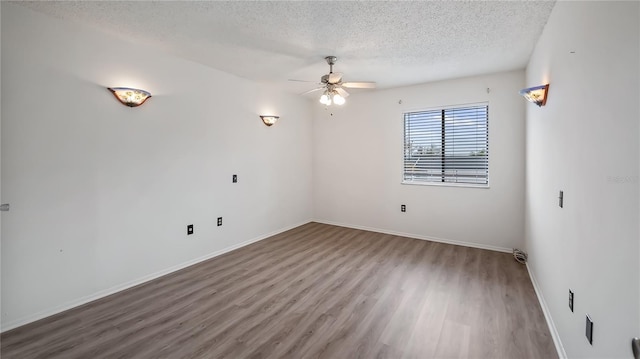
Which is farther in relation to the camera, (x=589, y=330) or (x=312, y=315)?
(x=312, y=315)

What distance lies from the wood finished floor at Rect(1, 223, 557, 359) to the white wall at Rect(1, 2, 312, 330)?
325mm

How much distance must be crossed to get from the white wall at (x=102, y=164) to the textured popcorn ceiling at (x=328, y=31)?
0.32 m

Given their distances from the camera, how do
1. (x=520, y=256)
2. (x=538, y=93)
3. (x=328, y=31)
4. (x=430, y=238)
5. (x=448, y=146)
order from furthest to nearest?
(x=430, y=238), (x=448, y=146), (x=520, y=256), (x=328, y=31), (x=538, y=93)

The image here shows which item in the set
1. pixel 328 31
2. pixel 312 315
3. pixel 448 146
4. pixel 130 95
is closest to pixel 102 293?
pixel 130 95

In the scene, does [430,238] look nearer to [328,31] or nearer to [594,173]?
[594,173]

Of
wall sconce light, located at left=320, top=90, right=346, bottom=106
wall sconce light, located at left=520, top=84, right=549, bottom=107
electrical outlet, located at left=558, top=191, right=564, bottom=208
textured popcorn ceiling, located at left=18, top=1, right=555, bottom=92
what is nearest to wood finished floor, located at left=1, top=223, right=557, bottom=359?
electrical outlet, located at left=558, top=191, right=564, bottom=208

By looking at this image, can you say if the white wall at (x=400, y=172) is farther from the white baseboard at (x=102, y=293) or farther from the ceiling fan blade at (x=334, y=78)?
the white baseboard at (x=102, y=293)

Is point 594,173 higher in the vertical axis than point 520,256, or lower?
higher

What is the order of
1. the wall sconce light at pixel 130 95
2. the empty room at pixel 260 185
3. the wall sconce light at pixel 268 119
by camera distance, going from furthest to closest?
the wall sconce light at pixel 268 119
the wall sconce light at pixel 130 95
the empty room at pixel 260 185

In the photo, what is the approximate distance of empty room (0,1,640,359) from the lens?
5.16 feet

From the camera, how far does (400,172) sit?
4.83m

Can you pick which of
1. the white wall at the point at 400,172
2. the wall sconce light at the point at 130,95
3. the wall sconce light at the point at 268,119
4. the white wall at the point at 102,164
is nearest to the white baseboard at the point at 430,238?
the white wall at the point at 400,172

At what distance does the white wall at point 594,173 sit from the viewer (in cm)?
109

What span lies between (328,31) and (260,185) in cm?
274
